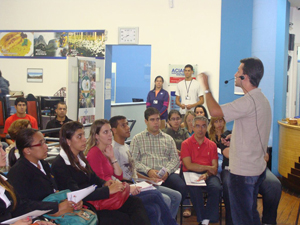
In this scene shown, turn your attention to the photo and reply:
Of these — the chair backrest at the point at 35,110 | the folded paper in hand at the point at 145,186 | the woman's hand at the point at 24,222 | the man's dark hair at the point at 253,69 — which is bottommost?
the folded paper in hand at the point at 145,186

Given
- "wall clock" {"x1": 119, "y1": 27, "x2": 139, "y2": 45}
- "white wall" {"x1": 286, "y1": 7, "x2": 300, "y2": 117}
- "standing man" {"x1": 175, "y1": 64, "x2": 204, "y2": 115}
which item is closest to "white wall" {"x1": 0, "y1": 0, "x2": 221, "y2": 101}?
"wall clock" {"x1": 119, "y1": 27, "x2": 139, "y2": 45}

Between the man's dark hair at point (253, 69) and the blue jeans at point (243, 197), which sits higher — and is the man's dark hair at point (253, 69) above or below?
above

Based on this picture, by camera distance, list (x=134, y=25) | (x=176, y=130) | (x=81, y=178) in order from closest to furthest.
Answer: (x=81, y=178) → (x=176, y=130) → (x=134, y=25)

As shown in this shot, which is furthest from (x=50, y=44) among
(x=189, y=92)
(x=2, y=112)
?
(x=189, y=92)

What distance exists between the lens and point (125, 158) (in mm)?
3535

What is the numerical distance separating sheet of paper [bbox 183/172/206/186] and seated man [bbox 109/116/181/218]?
191 millimetres

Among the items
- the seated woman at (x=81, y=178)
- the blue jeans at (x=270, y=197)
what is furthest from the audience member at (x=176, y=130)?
the seated woman at (x=81, y=178)

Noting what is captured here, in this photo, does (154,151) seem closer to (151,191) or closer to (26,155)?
(151,191)

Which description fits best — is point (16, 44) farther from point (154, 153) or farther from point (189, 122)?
point (154, 153)

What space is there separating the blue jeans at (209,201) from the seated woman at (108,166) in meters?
0.49

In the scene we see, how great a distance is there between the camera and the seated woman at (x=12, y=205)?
2.04 metres

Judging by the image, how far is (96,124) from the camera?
3.20m

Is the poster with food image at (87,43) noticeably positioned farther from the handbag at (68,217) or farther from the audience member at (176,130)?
the handbag at (68,217)

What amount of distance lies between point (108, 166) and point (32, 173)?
0.86 metres
